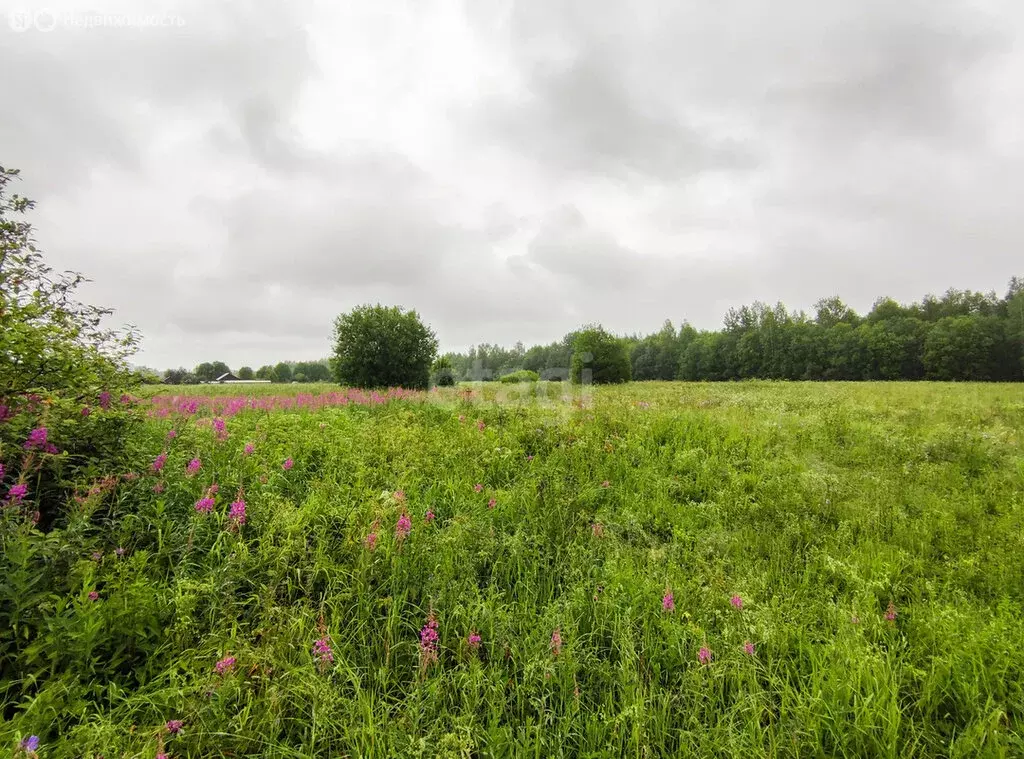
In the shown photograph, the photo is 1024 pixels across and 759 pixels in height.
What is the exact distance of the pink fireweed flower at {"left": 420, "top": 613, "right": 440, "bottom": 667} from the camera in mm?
2320

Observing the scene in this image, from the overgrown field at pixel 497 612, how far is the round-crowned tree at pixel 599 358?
2842cm

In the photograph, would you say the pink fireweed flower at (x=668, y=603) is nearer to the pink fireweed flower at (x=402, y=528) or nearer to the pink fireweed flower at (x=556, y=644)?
the pink fireweed flower at (x=556, y=644)

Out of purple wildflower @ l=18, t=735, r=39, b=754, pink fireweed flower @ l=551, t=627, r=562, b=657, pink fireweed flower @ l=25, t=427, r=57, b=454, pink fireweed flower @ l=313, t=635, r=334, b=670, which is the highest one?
pink fireweed flower @ l=25, t=427, r=57, b=454

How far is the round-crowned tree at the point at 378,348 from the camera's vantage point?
57.7ft

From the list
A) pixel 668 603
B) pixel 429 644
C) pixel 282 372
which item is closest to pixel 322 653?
pixel 429 644

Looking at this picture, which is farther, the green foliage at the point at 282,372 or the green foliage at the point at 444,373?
the green foliage at the point at 282,372

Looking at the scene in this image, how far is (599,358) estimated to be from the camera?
3359 centimetres

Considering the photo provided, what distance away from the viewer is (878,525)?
4141 millimetres

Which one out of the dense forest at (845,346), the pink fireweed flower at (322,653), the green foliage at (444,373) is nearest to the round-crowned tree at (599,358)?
the dense forest at (845,346)

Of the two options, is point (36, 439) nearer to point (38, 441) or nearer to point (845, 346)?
point (38, 441)

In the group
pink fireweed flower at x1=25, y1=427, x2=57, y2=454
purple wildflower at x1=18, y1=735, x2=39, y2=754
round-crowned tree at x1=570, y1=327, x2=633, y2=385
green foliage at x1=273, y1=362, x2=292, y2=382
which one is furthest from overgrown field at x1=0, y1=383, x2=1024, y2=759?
green foliage at x1=273, y1=362, x2=292, y2=382

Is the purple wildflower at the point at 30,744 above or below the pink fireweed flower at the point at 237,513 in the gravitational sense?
below

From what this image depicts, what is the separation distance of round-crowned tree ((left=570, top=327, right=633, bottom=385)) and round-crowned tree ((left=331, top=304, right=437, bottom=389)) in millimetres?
17595

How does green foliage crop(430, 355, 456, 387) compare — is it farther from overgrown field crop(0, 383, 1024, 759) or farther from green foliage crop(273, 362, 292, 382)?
green foliage crop(273, 362, 292, 382)
